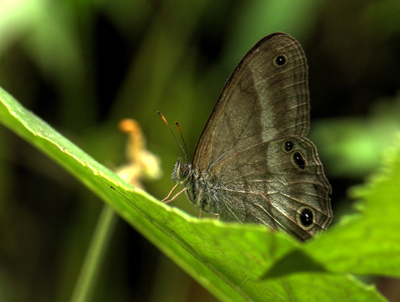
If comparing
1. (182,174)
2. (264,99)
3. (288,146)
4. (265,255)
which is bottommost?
(182,174)

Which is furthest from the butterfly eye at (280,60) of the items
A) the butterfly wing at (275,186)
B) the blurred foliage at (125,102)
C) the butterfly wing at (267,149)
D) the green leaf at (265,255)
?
the blurred foliage at (125,102)

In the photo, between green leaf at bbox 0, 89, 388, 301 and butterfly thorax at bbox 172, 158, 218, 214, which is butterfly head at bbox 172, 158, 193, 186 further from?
green leaf at bbox 0, 89, 388, 301

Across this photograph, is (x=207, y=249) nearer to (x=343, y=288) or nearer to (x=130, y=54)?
(x=343, y=288)

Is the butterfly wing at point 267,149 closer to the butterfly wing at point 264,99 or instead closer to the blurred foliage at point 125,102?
the butterfly wing at point 264,99

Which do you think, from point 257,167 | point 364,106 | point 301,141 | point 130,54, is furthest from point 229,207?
point 364,106

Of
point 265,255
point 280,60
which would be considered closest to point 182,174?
point 280,60

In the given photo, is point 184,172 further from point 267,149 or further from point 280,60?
point 280,60

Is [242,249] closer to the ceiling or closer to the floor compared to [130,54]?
closer to the ceiling
